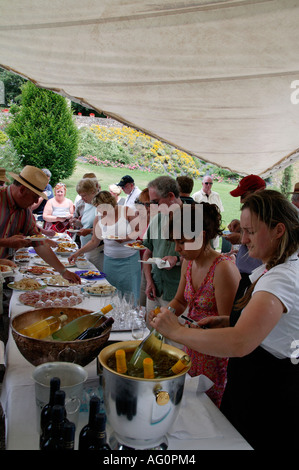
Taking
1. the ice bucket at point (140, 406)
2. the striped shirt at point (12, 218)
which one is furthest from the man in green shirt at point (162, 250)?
the ice bucket at point (140, 406)

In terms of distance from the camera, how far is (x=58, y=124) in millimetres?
12883

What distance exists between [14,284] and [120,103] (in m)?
1.91

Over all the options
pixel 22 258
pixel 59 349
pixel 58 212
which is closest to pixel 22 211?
pixel 22 258

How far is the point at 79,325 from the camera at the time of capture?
1.70 metres

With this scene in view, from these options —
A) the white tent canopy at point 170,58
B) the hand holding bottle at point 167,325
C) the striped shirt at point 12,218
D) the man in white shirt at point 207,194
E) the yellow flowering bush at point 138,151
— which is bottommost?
the hand holding bottle at point 167,325

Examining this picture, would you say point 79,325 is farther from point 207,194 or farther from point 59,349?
point 207,194

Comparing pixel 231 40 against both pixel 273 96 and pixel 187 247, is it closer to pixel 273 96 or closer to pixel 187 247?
pixel 273 96

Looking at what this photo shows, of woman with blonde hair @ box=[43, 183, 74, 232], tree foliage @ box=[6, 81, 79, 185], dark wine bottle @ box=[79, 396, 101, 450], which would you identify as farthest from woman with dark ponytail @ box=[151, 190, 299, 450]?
tree foliage @ box=[6, 81, 79, 185]

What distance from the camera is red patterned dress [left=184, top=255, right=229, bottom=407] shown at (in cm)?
195

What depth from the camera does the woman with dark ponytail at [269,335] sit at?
121 cm

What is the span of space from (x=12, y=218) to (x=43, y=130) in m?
10.2

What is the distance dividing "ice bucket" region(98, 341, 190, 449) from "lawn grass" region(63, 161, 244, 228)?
1228 centimetres

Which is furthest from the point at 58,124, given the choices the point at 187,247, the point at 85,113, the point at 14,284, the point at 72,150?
the point at 187,247

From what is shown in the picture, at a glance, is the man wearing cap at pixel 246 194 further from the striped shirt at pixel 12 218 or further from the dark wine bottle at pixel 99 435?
the dark wine bottle at pixel 99 435
